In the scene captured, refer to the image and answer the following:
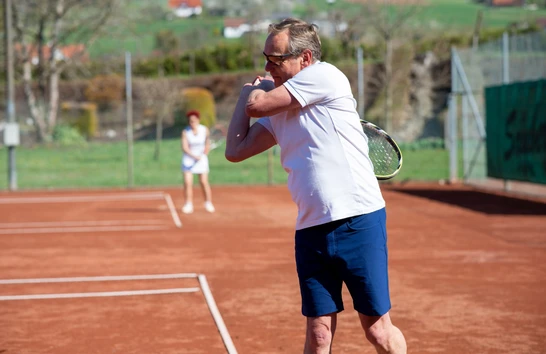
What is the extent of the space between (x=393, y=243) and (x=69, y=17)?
2458 centimetres


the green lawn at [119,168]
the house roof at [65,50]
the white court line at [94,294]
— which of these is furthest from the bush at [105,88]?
the white court line at [94,294]

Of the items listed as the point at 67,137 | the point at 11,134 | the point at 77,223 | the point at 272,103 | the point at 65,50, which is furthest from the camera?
the point at 65,50

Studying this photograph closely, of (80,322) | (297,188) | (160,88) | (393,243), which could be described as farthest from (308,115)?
(160,88)

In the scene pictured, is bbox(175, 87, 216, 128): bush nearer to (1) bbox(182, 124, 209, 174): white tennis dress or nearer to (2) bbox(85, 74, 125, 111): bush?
(2) bbox(85, 74, 125, 111): bush

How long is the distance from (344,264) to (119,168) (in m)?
20.7

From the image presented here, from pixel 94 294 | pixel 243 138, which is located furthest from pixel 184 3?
pixel 243 138

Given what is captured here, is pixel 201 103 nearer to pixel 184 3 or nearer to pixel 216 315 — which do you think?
pixel 184 3

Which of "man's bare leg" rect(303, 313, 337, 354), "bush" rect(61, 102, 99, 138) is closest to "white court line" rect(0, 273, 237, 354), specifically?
"man's bare leg" rect(303, 313, 337, 354)

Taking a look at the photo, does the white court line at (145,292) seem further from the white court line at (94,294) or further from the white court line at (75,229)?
the white court line at (75,229)

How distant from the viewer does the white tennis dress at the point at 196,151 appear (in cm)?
1523

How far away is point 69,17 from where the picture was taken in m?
33.2

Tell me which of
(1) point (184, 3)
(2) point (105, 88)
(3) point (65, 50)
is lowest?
(2) point (105, 88)

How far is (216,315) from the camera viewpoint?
22.9ft

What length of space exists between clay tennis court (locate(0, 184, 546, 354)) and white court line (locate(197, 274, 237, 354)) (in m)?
0.04
